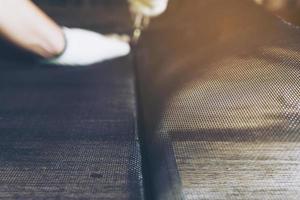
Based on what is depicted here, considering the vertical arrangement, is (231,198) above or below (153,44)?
above

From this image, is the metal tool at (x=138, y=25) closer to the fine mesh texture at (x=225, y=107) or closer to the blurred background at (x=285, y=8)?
the fine mesh texture at (x=225, y=107)

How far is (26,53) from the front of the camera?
116 cm

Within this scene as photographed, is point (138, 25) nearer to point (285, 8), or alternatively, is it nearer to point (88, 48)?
point (88, 48)

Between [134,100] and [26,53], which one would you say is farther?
[26,53]

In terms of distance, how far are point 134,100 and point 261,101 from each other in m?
0.28

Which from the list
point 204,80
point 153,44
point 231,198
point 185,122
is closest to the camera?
point 231,198

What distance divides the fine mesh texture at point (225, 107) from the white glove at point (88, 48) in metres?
0.07

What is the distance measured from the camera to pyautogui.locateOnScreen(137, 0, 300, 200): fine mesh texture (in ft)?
2.30

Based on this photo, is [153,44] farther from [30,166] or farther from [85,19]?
[30,166]

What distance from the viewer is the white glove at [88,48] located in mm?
1158

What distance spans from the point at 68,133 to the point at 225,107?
1.03 ft

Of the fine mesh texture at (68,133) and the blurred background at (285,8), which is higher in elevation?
the blurred background at (285,8)

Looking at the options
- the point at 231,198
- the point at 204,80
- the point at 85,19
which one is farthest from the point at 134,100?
the point at 85,19

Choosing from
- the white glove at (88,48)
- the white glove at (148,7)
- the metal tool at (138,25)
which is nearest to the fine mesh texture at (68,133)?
the white glove at (88,48)
